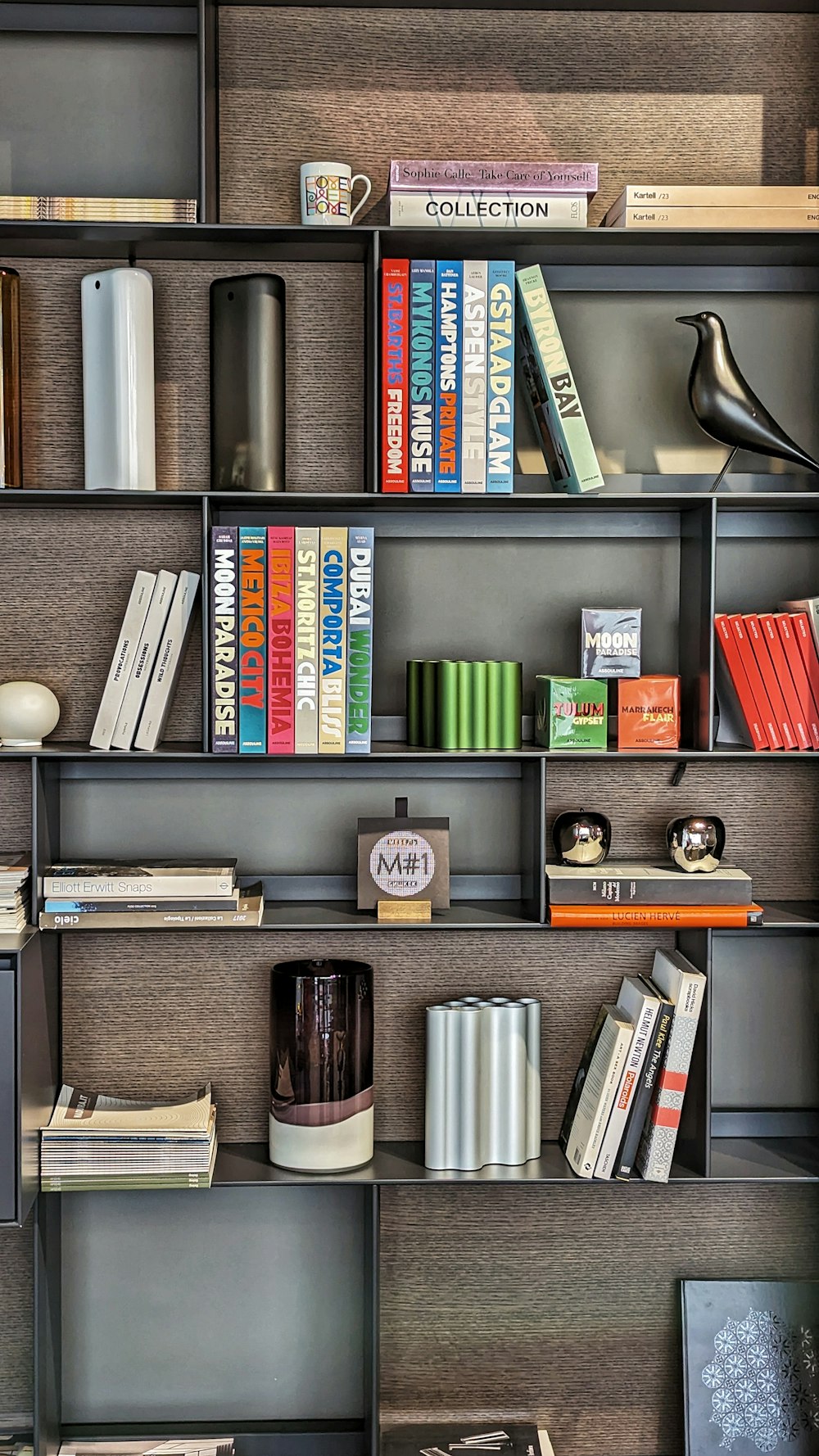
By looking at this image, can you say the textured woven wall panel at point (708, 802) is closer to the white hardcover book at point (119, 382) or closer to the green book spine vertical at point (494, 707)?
the green book spine vertical at point (494, 707)

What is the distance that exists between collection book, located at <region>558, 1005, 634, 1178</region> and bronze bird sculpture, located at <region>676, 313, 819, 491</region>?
89 cm

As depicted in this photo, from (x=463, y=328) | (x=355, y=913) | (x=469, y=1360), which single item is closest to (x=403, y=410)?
(x=463, y=328)

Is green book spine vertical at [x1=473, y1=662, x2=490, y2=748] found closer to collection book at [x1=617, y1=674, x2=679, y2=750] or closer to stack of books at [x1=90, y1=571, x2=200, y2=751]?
collection book at [x1=617, y1=674, x2=679, y2=750]

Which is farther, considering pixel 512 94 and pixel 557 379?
pixel 512 94

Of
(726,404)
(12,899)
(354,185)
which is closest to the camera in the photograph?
(12,899)

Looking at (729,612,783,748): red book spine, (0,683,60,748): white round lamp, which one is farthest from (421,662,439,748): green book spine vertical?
(0,683,60,748): white round lamp

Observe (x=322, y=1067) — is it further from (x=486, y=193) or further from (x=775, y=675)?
(x=486, y=193)

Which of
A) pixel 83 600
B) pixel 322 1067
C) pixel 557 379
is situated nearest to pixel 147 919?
pixel 322 1067

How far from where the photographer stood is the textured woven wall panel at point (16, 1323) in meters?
2.04

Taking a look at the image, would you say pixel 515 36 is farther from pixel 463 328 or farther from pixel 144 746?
pixel 144 746

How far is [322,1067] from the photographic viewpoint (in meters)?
1.86

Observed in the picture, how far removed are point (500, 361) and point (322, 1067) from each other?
3.69ft

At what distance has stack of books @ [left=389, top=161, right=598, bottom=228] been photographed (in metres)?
1.81

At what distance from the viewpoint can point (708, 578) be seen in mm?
1878
